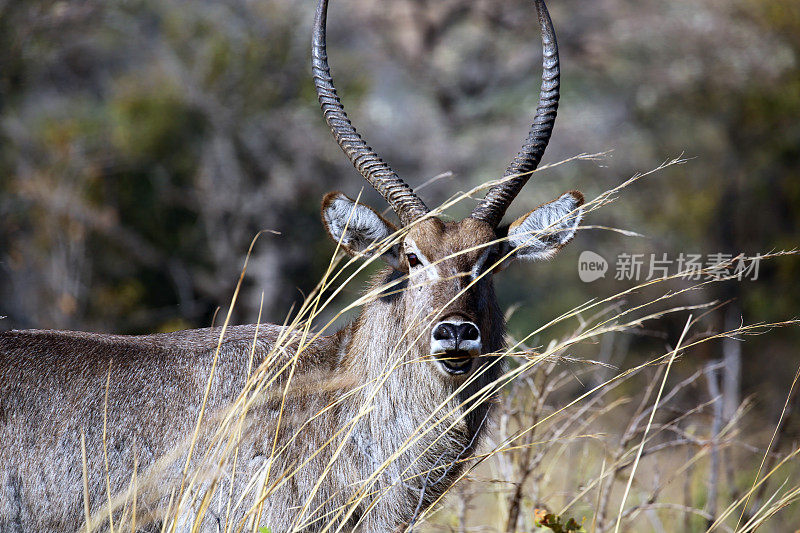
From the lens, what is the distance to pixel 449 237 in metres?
4.70

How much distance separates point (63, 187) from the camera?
1462 centimetres

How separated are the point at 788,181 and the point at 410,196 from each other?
1551cm

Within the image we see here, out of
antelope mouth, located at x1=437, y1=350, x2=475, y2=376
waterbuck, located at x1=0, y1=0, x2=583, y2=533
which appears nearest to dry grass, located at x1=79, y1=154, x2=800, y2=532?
waterbuck, located at x1=0, y1=0, x2=583, y2=533

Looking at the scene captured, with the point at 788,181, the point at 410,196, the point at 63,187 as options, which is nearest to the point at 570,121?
the point at 788,181

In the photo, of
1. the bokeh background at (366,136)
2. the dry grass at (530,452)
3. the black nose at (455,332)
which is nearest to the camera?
the dry grass at (530,452)

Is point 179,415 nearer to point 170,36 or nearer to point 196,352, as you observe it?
point 196,352

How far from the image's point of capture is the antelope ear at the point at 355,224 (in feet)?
15.9

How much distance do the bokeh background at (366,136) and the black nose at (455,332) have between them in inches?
365

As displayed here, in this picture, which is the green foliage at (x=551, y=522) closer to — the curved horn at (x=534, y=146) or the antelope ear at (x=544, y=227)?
the antelope ear at (x=544, y=227)

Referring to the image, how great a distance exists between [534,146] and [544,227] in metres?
0.48

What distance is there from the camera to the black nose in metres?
4.15

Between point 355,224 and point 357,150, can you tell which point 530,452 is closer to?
point 355,224

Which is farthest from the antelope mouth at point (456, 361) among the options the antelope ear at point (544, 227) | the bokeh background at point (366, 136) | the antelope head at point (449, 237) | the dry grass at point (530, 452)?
the bokeh background at point (366, 136)

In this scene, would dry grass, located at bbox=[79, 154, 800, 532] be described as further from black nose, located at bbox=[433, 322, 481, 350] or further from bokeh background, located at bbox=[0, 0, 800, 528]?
bokeh background, located at bbox=[0, 0, 800, 528]
